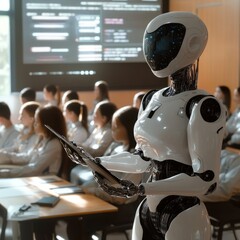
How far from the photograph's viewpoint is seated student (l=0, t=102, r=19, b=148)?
5.66m

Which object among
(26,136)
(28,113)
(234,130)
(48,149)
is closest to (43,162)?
(48,149)

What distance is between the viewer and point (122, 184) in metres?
1.92

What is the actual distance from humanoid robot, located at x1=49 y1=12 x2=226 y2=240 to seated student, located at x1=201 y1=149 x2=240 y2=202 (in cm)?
161

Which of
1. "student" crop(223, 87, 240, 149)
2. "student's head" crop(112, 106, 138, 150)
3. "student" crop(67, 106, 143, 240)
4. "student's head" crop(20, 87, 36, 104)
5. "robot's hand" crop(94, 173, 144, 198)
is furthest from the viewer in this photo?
"student's head" crop(20, 87, 36, 104)

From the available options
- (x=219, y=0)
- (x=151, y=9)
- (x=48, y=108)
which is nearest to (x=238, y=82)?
(x=219, y=0)

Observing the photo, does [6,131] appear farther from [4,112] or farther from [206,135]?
[206,135]

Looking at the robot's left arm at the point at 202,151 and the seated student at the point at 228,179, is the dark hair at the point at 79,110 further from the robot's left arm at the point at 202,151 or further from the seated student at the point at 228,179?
the robot's left arm at the point at 202,151

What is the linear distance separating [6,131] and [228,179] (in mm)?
2667

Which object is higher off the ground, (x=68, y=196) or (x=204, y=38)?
(x=204, y=38)

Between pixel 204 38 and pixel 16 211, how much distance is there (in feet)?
4.96

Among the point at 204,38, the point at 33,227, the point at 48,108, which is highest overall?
the point at 204,38

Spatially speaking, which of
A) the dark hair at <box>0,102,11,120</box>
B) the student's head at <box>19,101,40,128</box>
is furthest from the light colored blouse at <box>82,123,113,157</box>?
the dark hair at <box>0,102,11,120</box>

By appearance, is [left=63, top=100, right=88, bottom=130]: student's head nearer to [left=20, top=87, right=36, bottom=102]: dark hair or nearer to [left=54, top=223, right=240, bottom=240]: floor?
[left=20, top=87, right=36, bottom=102]: dark hair

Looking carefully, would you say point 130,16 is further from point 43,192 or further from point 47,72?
point 43,192
